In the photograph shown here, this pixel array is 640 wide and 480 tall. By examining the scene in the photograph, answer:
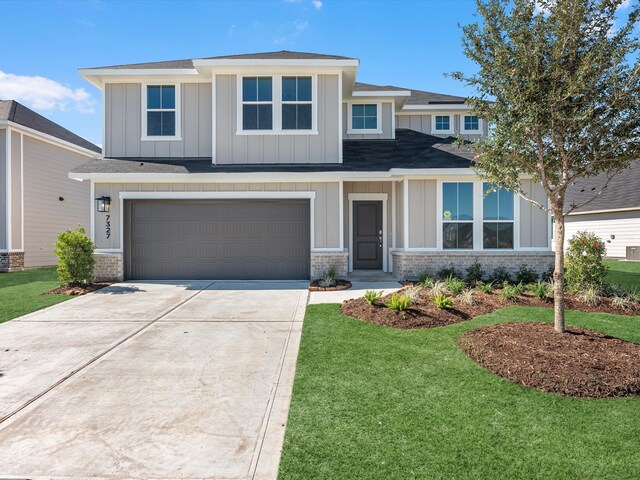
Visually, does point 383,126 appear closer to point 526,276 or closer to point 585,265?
point 526,276

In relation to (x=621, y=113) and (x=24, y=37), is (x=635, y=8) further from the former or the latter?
(x=24, y=37)

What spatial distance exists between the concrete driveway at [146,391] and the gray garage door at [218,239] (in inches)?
134

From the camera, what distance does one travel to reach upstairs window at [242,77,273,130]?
1098cm

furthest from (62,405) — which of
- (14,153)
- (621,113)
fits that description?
(14,153)

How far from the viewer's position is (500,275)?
10.0 metres

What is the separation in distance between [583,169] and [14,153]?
1693 centimetres

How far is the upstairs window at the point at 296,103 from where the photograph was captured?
11.0 m

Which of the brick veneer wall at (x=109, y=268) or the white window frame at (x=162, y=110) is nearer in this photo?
the brick veneer wall at (x=109, y=268)

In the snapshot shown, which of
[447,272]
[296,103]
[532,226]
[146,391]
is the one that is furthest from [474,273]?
[146,391]

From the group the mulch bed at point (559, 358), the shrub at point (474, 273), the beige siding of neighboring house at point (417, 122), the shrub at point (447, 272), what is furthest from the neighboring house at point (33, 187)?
the mulch bed at point (559, 358)

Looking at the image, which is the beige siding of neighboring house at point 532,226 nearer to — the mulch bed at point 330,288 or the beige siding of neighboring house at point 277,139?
the mulch bed at point 330,288

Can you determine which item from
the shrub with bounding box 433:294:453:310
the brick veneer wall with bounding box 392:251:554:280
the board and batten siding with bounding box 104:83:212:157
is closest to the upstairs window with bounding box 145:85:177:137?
the board and batten siding with bounding box 104:83:212:157

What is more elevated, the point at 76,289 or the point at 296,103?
the point at 296,103

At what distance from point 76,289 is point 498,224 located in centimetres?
1081
